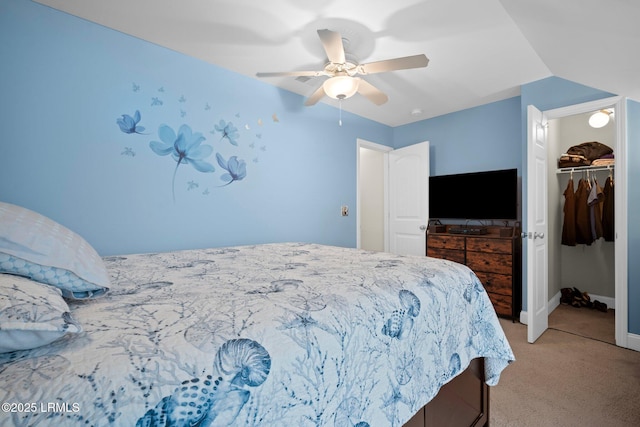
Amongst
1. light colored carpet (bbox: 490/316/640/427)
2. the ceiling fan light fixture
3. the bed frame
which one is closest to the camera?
the bed frame

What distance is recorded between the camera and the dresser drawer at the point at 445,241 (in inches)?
130

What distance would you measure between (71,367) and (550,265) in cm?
417

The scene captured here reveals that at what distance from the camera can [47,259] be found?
0.80 m

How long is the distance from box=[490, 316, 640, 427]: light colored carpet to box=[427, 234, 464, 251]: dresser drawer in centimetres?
113

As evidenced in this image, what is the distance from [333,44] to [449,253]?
2.67m

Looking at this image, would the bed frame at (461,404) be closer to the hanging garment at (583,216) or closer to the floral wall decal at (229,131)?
the floral wall decal at (229,131)

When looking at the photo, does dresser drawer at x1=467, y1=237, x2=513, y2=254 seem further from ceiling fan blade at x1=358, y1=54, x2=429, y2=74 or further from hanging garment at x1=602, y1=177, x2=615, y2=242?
ceiling fan blade at x1=358, y1=54, x2=429, y2=74

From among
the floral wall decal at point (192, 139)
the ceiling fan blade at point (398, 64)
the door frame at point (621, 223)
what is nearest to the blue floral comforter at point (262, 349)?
the floral wall decal at point (192, 139)

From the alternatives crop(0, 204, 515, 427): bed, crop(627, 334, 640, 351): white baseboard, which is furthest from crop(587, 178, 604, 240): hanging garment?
crop(0, 204, 515, 427): bed

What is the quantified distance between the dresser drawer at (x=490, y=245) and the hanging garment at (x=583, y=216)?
3.52 feet

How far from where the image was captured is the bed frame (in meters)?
1.15

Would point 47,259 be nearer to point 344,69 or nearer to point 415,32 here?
point 344,69

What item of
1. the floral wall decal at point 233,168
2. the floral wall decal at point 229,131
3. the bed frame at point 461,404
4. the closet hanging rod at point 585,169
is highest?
the floral wall decal at point 229,131

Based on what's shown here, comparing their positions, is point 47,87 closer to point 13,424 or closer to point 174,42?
point 174,42
